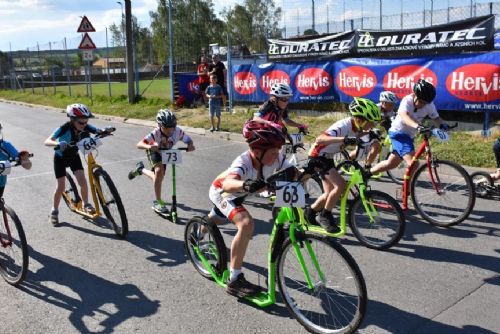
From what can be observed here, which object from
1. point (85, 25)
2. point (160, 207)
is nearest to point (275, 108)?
point (160, 207)

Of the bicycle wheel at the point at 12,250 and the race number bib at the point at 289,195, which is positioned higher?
the race number bib at the point at 289,195

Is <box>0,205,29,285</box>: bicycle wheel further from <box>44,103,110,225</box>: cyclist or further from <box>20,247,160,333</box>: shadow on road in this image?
<box>44,103,110,225</box>: cyclist

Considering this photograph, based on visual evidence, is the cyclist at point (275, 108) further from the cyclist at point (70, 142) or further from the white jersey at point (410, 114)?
the cyclist at point (70, 142)

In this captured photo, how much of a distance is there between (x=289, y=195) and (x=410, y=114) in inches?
150

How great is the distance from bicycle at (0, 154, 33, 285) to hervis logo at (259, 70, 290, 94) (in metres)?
11.1

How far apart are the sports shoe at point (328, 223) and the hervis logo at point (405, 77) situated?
6789 millimetres

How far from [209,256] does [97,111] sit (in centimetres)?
1835

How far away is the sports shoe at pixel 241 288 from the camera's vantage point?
14.4 ft

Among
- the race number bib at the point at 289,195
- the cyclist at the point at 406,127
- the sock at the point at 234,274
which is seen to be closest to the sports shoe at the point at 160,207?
Result: the sock at the point at 234,274

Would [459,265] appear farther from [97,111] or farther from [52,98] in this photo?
[52,98]

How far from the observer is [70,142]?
6574mm

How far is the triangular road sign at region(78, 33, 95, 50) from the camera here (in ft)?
71.2

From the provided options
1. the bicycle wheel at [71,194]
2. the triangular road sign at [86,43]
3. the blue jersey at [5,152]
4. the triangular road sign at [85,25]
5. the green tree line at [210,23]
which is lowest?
the bicycle wheel at [71,194]

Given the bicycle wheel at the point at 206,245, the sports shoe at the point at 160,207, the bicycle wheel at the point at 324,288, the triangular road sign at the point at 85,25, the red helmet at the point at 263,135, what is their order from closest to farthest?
the bicycle wheel at the point at 324,288, the red helmet at the point at 263,135, the bicycle wheel at the point at 206,245, the sports shoe at the point at 160,207, the triangular road sign at the point at 85,25
